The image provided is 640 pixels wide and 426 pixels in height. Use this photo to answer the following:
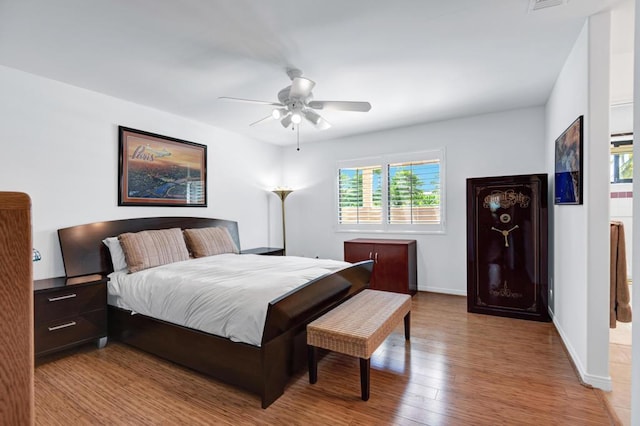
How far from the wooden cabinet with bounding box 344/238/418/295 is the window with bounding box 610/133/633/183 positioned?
2.83 m

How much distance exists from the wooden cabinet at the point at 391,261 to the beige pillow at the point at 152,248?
2.50 meters

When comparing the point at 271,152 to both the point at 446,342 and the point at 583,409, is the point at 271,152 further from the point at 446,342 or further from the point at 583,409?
the point at 583,409

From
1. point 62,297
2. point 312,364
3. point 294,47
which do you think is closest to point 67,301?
point 62,297

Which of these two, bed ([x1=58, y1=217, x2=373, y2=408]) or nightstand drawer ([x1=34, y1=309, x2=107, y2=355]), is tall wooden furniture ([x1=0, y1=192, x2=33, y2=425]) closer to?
bed ([x1=58, y1=217, x2=373, y2=408])

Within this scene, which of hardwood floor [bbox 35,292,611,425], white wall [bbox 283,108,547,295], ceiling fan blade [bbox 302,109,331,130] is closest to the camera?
hardwood floor [bbox 35,292,611,425]

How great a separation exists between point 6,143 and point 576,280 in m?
5.12

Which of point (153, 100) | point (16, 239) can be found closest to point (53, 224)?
point (153, 100)

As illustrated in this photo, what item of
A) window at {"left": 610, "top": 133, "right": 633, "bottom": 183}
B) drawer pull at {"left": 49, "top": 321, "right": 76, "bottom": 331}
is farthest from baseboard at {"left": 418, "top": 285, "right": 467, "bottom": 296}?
drawer pull at {"left": 49, "top": 321, "right": 76, "bottom": 331}

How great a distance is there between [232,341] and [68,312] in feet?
5.77

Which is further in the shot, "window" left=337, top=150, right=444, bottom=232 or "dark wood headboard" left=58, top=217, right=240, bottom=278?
"window" left=337, top=150, right=444, bottom=232

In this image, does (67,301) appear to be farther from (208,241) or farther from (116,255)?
(208,241)

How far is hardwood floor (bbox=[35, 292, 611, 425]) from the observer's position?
76.7 inches

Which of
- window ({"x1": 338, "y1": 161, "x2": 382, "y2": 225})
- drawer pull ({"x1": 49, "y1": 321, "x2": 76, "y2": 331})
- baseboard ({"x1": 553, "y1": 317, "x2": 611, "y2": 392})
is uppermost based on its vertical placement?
window ({"x1": 338, "y1": 161, "x2": 382, "y2": 225})

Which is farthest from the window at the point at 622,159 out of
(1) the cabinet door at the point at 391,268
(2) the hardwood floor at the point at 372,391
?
(1) the cabinet door at the point at 391,268
